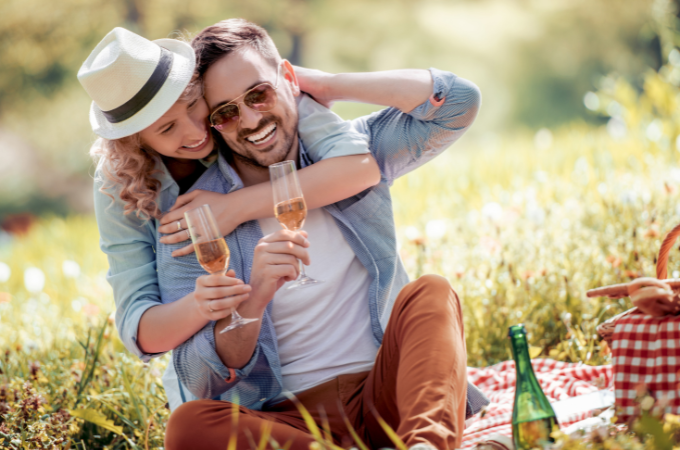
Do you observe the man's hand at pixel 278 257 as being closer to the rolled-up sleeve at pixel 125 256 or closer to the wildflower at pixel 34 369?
the rolled-up sleeve at pixel 125 256

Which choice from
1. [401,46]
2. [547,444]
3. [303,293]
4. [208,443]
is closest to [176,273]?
[303,293]

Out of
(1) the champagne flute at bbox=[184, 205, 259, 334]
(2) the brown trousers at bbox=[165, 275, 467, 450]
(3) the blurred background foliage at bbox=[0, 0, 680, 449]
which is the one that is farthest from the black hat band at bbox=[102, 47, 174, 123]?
(2) the brown trousers at bbox=[165, 275, 467, 450]

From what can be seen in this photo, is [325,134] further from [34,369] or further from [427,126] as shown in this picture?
[34,369]

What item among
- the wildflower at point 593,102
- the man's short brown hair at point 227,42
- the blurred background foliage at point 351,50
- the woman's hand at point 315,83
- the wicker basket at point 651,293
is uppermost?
the blurred background foliage at point 351,50

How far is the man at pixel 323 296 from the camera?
6.64 feet

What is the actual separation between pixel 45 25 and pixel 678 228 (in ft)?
60.5

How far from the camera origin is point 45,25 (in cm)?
1712

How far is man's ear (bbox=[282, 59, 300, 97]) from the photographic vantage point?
2.61m

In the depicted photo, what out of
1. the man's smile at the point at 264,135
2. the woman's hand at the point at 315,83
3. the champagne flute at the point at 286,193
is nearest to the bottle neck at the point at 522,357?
the champagne flute at the point at 286,193

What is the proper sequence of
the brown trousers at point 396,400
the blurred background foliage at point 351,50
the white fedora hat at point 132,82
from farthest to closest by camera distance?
the blurred background foliage at point 351,50
the white fedora hat at point 132,82
the brown trousers at point 396,400

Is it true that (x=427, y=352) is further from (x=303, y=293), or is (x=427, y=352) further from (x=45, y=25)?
(x=45, y=25)

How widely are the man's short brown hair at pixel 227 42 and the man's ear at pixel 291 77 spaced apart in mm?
41

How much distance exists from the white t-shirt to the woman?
28 cm

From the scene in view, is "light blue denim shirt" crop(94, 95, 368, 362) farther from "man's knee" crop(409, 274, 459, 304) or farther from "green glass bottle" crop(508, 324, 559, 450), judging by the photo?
"green glass bottle" crop(508, 324, 559, 450)
